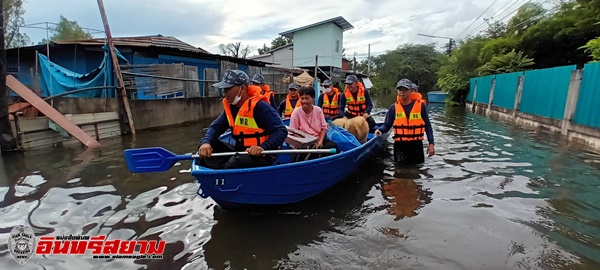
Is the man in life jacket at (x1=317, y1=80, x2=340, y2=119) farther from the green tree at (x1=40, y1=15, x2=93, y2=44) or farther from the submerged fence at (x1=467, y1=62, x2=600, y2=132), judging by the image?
the green tree at (x1=40, y1=15, x2=93, y2=44)

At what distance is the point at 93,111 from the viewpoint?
9477mm

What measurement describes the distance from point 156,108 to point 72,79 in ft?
8.23

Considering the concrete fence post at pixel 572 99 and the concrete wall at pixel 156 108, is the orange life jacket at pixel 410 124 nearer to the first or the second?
the concrete fence post at pixel 572 99

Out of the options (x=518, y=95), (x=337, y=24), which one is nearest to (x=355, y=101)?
(x=518, y=95)

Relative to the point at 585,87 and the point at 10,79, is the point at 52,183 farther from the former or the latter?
the point at 585,87

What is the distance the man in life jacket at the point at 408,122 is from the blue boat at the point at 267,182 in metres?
1.71

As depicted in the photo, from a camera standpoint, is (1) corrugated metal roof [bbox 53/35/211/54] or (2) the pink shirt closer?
(2) the pink shirt

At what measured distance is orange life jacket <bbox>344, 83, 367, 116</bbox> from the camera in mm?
7398

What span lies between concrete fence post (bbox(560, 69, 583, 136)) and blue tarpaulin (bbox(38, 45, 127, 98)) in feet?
43.8

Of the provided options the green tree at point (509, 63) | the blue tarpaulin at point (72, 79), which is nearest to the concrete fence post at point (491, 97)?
the green tree at point (509, 63)

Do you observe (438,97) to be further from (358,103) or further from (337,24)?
(358,103)

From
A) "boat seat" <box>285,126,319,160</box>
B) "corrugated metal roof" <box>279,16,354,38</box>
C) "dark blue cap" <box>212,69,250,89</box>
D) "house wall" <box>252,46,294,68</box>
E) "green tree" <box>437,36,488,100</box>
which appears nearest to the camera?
"dark blue cap" <box>212,69,250,89</box>

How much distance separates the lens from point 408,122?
5.49 meters
